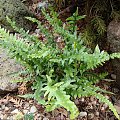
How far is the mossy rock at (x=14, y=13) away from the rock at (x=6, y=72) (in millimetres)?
304

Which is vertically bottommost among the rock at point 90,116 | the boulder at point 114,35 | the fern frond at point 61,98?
the rock at point 90,116

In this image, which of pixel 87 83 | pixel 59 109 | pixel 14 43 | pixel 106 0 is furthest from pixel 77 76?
pixel 106 0

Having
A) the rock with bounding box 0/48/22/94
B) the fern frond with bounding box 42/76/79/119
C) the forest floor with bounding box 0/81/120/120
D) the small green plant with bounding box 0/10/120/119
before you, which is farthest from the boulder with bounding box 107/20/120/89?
the rock with bounding box 0/48/22/94

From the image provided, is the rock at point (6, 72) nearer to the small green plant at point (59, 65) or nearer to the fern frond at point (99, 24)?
the small green plant at point (59, 65)

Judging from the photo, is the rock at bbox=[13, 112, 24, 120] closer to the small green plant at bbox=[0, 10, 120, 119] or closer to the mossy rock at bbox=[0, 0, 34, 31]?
the small green plant at bbox=[0, 10, 120, 119]

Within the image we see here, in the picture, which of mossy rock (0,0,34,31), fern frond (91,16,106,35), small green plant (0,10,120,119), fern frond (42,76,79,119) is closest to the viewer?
fern frond (42,76,79,119)

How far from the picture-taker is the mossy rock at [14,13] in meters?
2.58

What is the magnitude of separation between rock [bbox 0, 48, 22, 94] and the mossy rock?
0.30 meters

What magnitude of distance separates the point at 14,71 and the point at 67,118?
0.52 metres

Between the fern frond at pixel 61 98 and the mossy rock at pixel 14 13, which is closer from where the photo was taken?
the fern frond at pixel 61 98

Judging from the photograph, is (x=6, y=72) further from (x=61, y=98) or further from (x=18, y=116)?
(x=61, y=98)

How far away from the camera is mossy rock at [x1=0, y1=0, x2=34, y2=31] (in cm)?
258

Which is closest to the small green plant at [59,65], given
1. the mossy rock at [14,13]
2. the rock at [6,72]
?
the rock at [6,72]

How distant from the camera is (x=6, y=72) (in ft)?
7.48
